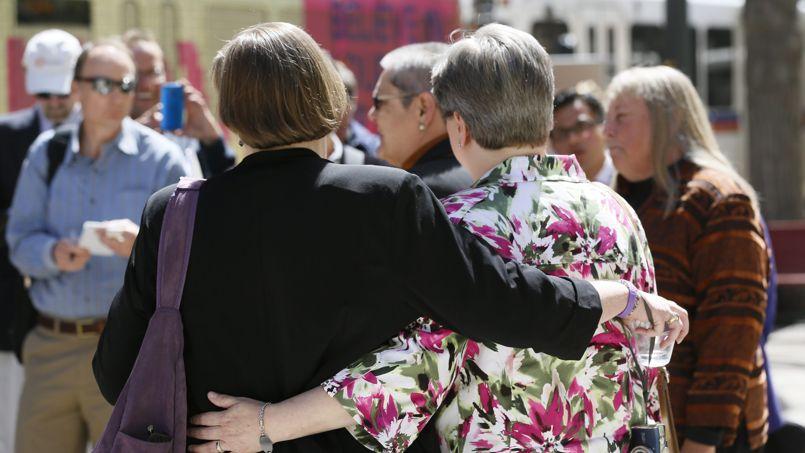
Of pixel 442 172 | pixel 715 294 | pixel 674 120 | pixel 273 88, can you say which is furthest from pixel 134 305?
pixel 674 120

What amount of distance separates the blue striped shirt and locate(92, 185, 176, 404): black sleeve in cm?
204

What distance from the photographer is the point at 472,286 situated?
1.94 meters

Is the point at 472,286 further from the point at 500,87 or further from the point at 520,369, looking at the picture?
the point at 500,87

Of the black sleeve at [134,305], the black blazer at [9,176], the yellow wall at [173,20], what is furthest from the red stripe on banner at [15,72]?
the black sleeve at [134,305]

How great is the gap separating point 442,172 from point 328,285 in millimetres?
1140

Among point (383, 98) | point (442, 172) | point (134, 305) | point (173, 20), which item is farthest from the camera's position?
point (173, 20)

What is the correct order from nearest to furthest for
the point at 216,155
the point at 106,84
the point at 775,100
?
1. the point at 106,84
2. the point at 216,155
3. the point at 775,100

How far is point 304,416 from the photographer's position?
196 centimetres

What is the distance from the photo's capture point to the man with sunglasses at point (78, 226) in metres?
4.05

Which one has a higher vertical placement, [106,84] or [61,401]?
[106,84]

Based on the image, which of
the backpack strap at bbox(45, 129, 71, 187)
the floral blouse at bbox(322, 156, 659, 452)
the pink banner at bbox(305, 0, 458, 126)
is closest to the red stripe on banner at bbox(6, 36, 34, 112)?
the pink banner at bbox(305, 0, 458, 126)

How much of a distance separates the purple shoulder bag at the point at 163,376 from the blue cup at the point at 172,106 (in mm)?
2402

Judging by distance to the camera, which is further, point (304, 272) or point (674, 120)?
point (674, 120)

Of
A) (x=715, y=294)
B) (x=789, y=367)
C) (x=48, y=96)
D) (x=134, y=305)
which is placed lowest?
(x=789, y=367)
